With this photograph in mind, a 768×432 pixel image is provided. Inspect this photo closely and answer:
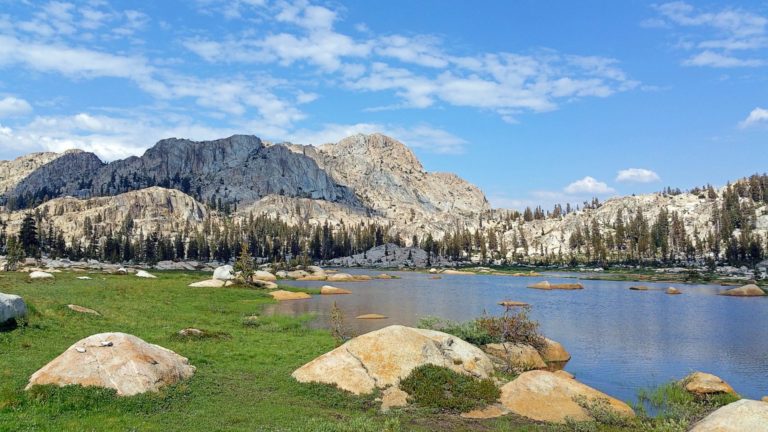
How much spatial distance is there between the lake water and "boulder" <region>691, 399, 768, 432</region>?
10702 millimetres

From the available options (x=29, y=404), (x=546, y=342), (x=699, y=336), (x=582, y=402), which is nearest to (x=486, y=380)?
(x=582, y=402)

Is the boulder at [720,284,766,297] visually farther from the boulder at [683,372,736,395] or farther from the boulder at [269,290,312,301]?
the boulder at [683,372,736,395]

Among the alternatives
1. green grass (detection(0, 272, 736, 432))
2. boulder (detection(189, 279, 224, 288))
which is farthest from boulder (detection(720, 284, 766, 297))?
boulder (detection(189, 279, 224, 288))

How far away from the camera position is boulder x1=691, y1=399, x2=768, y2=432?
18.0 metres

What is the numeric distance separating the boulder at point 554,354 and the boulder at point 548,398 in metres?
13.2

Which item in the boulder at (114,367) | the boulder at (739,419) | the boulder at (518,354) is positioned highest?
the boulder at (114,367)

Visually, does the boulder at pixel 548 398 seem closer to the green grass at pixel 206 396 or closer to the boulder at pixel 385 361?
the green grass at pixel 206 396

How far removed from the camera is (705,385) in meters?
29.6

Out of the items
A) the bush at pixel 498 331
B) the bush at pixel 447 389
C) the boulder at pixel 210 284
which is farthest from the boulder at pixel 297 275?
the bush at pixel 447 389

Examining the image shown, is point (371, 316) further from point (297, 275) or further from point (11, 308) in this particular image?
point (297, 275)

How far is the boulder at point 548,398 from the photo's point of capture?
75.5 feet

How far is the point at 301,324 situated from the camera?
174ft

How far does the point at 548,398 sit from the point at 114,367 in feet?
66.8

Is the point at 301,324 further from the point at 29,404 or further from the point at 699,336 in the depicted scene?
the point at 699,336
